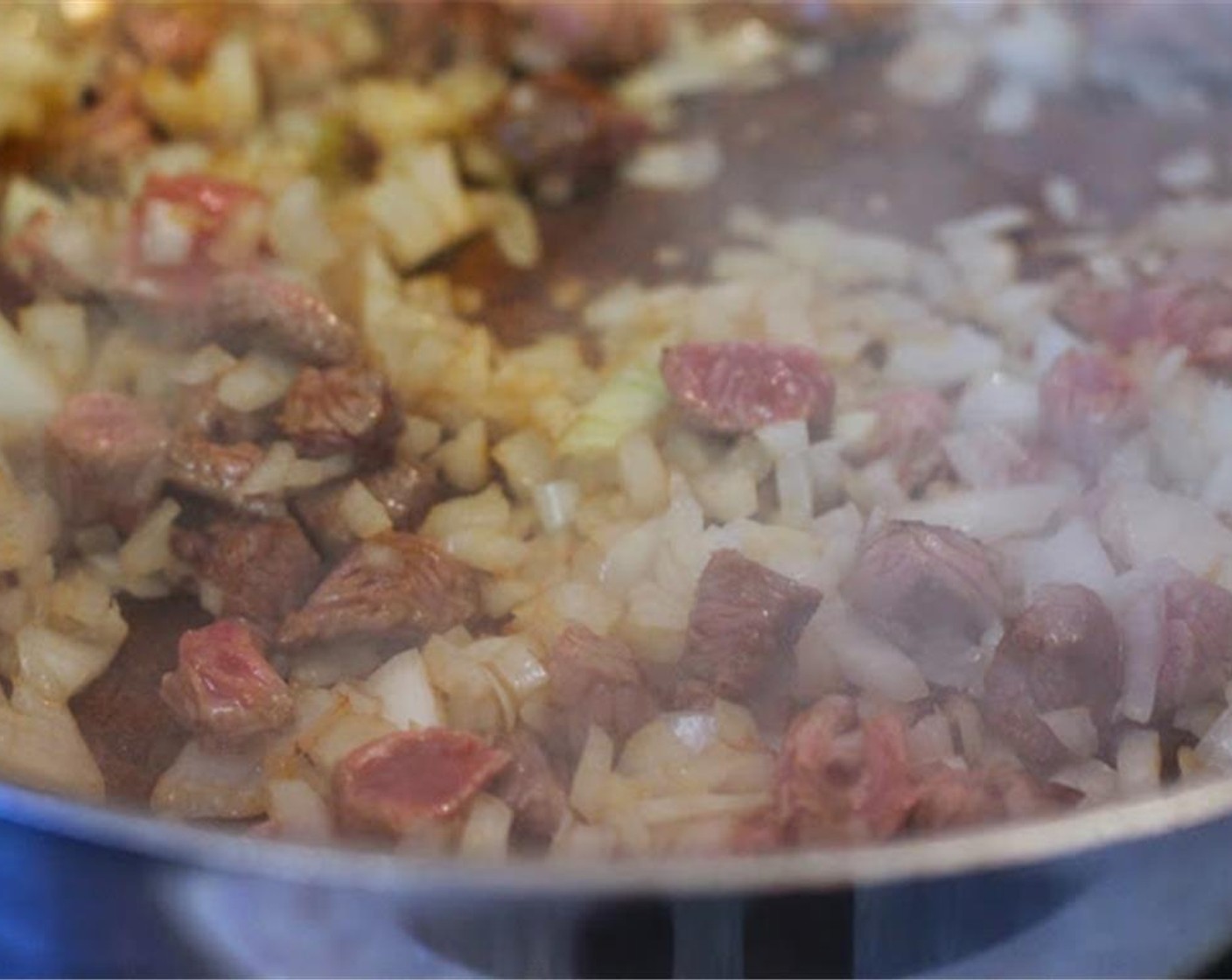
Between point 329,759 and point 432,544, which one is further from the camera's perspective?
point 432,544

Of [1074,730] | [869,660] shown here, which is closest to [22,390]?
[869,660]

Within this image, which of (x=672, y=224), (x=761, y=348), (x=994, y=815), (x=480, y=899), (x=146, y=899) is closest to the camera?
(x=480, y=899)

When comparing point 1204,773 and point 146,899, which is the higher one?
point 146,899

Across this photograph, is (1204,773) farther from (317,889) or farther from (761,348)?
(317,889)

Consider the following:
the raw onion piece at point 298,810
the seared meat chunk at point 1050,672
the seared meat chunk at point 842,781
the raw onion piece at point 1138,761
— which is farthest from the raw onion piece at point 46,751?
the raw onion piece at point 1138,761

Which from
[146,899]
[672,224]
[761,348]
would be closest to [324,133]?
[672,224]

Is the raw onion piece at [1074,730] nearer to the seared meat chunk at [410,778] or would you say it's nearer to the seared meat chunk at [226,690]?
the seared meat chunk at [410,778]

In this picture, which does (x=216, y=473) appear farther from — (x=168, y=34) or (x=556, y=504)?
(x=168, y=34)
